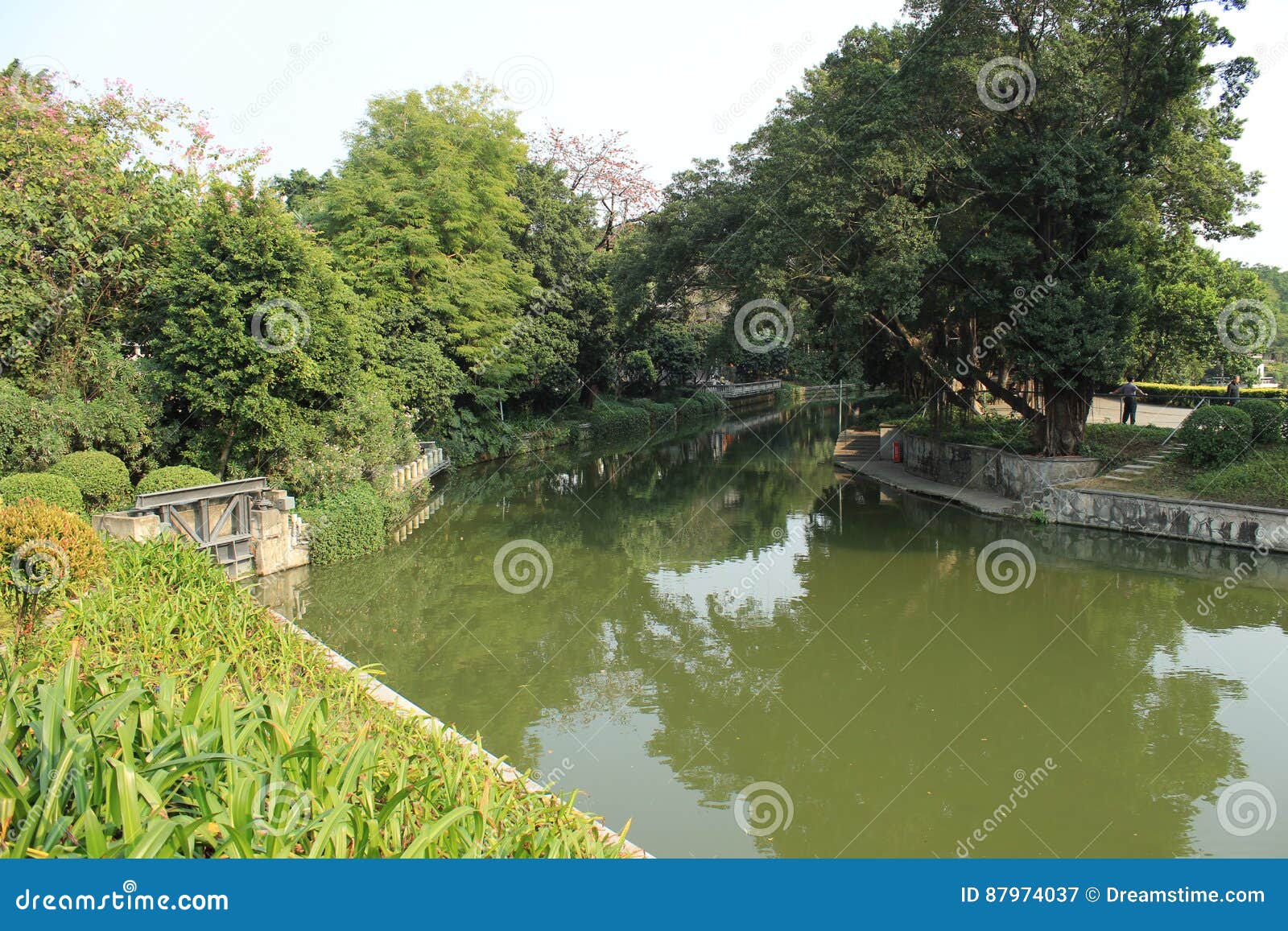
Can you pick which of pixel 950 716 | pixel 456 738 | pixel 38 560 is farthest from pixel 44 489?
pixel 950 716

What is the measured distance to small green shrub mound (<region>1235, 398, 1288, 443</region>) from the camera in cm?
1594

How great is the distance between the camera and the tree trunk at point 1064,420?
17516 millimetres

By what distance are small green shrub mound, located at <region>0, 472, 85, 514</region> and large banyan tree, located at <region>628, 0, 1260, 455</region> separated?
41.6 ft

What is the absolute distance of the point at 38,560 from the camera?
7438mm

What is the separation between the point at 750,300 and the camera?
2105 cm

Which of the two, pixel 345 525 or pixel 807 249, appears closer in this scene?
pixel 345 525

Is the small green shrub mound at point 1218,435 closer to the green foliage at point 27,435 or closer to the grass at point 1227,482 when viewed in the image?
the grass at point 1227,482

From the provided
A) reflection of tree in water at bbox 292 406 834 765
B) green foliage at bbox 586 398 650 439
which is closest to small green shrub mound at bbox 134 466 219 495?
reflection of tree in water at bbox 292 406 834 765

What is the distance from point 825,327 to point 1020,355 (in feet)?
13.9

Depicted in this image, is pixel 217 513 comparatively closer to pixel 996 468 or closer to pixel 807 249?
pixel 807 249

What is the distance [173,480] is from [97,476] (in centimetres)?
99

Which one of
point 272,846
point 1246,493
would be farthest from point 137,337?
point 1246,493

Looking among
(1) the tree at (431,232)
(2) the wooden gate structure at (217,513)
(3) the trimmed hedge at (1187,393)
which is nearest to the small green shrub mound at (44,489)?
(2) the wooden gate structure at (217,513)

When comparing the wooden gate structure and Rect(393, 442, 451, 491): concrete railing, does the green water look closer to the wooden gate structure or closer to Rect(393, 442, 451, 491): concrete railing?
the wooden gate structure
